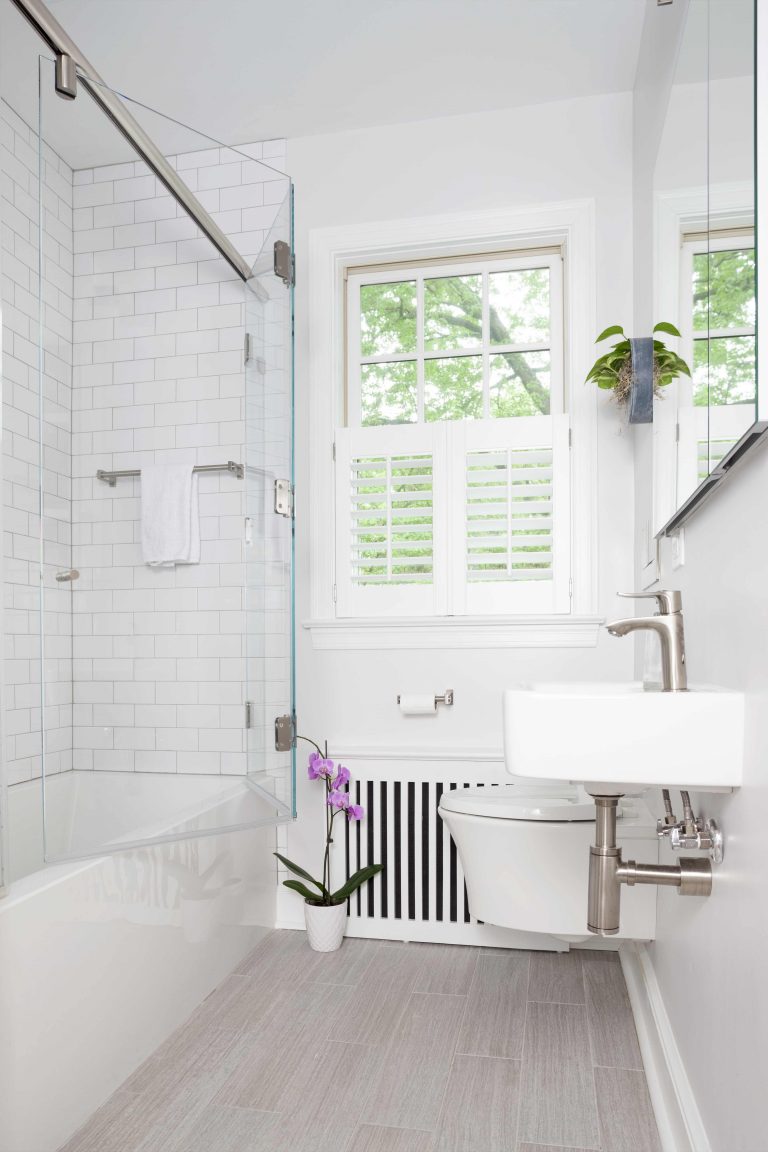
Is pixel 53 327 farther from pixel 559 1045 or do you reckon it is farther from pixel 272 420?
pixel 559 1045

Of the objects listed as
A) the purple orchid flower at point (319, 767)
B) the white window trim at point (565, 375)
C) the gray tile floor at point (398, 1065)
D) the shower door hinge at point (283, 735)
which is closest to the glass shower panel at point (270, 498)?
the shower door hinge at point (283, 735)

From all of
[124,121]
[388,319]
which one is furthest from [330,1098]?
[388,319]

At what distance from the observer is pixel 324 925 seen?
2602 mm

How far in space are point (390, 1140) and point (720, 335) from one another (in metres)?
1.61

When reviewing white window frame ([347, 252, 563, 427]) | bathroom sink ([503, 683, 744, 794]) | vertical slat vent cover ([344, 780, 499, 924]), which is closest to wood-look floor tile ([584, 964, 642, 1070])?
vertical slat vent cover ([344, 780, 499, 924])

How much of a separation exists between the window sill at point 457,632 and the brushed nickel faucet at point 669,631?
3.61ft

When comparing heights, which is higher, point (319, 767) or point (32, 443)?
point (32, 443)

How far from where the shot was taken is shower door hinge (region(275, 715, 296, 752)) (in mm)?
2406

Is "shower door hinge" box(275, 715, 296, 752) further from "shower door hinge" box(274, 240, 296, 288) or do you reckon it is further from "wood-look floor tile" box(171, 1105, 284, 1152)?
"shower door hinge" box(274, 240, 296, 288)

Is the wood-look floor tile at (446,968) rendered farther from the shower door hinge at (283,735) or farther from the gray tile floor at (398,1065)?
the shower door hinge at (283,735)

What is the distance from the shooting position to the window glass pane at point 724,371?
1.14 m

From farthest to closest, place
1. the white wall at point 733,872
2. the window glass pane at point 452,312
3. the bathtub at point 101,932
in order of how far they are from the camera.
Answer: the window glass pane at point 452,312, the bathtub at point 101,932, the white wall at point 733,872

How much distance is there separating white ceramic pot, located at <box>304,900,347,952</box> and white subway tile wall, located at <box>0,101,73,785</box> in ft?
3.66

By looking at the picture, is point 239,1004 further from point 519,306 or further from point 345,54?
point 345,54
